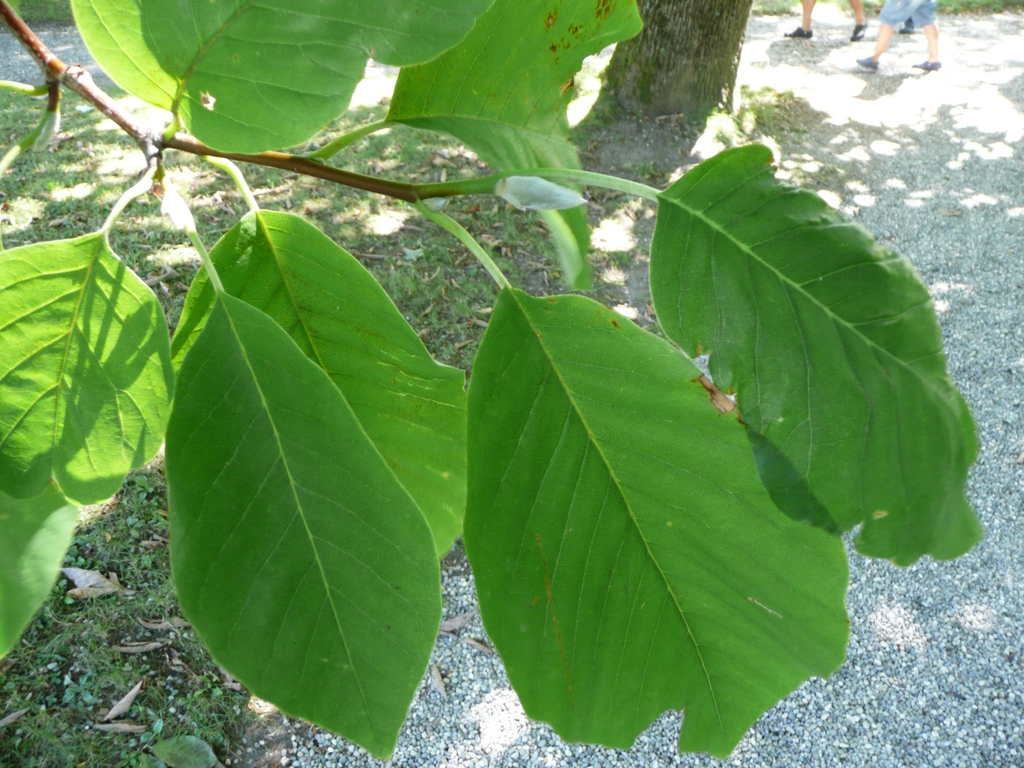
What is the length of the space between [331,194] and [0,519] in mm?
3807

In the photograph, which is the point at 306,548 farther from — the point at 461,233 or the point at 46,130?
the point at 46,130

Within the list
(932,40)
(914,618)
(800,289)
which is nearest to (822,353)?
(800,289)

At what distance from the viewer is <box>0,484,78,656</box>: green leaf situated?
1.92 ft

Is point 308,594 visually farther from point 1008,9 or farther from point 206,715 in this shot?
point 1008,9

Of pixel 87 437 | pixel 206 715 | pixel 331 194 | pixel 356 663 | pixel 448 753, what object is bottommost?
pixel 448 753

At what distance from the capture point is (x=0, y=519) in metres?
0.60

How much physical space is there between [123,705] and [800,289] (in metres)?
2.63

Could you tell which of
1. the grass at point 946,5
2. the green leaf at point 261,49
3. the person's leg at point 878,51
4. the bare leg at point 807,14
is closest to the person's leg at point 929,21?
the person's leg at point 878,51

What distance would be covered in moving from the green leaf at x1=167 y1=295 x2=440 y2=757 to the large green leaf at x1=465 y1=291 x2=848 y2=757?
9cm

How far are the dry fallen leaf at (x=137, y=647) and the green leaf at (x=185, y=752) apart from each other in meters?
0.32

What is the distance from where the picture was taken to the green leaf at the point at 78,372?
0.54 m

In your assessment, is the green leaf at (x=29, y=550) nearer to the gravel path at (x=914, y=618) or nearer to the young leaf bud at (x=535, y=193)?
the young leaf bud at (x=535, y=193)

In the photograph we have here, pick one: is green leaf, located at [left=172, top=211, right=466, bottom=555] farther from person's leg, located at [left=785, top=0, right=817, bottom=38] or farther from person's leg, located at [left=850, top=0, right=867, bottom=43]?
person's leg, located at [left=850, top=0, right=867, bottom=43]

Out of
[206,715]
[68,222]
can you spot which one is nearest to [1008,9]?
[68,222]
